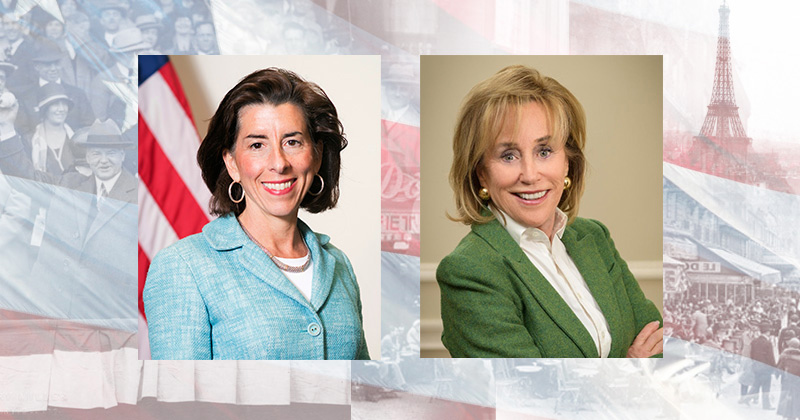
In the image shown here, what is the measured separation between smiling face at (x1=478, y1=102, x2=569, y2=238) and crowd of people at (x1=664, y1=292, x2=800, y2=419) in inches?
29.7

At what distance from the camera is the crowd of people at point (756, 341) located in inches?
124

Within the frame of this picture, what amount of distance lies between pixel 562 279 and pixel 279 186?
42.9 inches

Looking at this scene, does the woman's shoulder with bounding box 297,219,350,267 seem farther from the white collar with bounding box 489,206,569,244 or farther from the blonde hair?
the white collar with bounding box 489,206,569,244

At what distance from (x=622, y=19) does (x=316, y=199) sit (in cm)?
135

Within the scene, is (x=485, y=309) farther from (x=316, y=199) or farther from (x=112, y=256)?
(x=112, y=256)

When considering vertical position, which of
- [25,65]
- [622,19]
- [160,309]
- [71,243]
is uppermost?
[622,19]

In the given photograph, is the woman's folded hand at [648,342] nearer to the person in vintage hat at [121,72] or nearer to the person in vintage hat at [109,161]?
the person in vintage hat at [109,161]

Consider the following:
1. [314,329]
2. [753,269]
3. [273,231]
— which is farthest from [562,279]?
[273,231]

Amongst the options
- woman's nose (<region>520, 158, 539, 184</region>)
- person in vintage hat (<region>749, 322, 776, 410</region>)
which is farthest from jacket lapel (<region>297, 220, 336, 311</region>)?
person in vintage hat (<region>749, 322, 776, 410</region>)

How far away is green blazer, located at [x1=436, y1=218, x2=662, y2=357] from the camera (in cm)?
295

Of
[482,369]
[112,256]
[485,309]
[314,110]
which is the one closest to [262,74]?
[314,110]

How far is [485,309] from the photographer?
293cm

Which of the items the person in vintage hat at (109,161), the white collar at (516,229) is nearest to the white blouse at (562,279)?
the white collar at (516,229)

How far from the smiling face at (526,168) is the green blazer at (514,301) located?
112 millimetres
